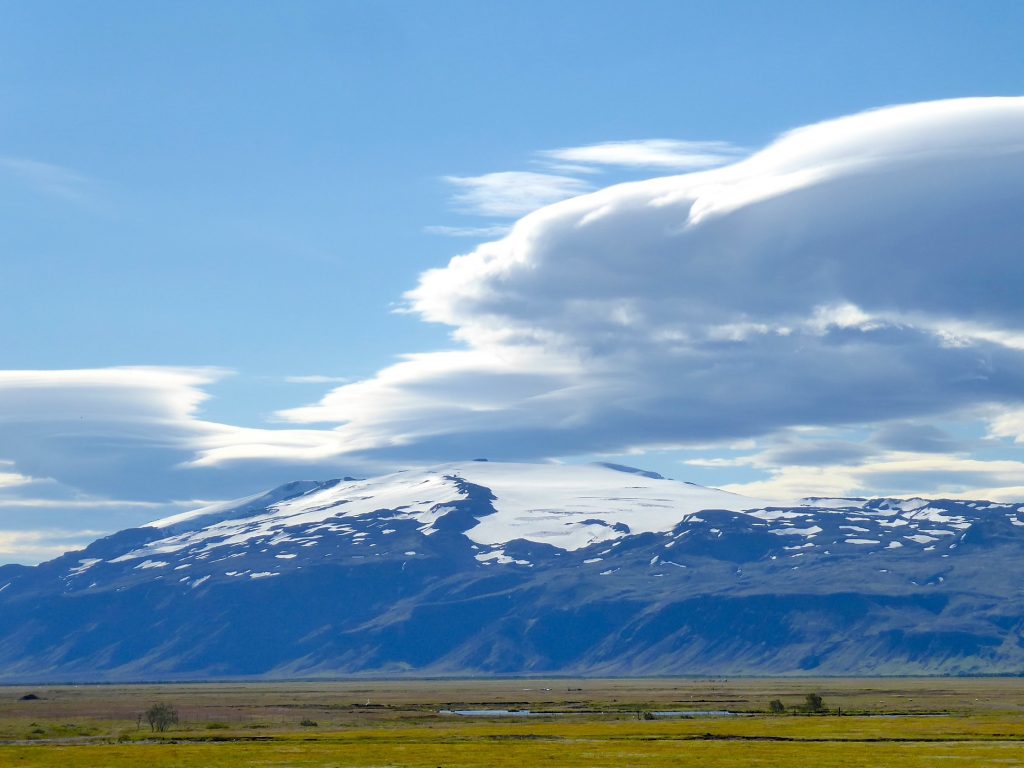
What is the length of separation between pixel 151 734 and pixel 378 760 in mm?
52875

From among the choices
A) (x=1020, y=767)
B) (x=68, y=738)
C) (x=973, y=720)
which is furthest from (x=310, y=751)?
(x=973, y=720)

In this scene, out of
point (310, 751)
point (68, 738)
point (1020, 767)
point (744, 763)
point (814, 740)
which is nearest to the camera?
point (1020, 767)

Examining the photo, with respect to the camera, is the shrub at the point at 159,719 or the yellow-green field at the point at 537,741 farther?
the shrub at the point at 159,719

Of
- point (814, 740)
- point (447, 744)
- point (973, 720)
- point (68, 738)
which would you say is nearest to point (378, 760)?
point (447, 744)

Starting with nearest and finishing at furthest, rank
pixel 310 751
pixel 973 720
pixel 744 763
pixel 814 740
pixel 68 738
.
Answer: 1. pixel 744 763
2. pixel 310 751
3. pixel 814 740
4. pixel 68 738
5. pixel 973 720

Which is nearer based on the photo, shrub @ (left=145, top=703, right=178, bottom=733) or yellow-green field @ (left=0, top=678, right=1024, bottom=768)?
yellow-green field @ (left=0, top=678, right=1024, bottom=768)

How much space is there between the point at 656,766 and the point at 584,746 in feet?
78.6

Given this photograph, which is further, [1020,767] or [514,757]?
[514,757]

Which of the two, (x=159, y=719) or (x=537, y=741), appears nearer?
(x=537, y=741)

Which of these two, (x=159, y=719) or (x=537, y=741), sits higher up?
(x=159, y=719)

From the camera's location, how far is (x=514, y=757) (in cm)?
11500

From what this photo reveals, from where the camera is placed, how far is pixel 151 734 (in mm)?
156375

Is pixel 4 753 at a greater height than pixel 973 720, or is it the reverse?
pixel 4 753

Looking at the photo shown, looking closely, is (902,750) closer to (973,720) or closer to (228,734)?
(973,720)
